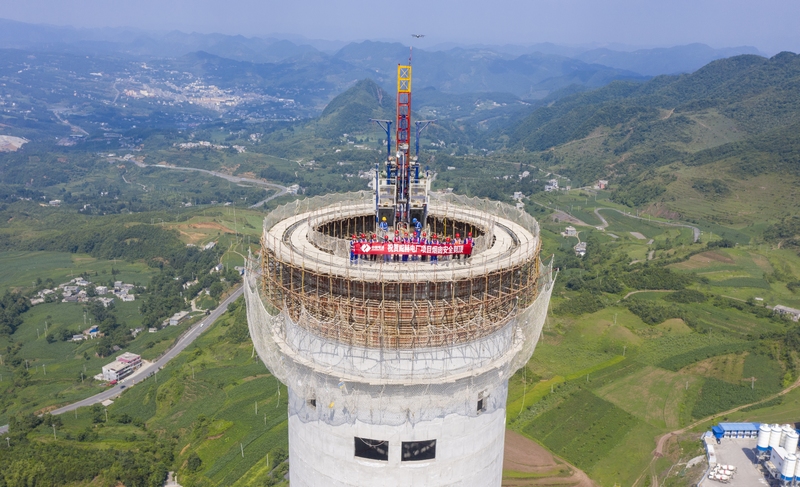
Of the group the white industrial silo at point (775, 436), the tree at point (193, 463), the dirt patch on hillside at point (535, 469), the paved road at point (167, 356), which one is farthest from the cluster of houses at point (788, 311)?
the paved road at point (167, 356)

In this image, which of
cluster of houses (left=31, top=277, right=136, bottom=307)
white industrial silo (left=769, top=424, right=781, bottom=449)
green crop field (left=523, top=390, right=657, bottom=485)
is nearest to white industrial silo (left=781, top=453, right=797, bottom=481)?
white industrial silo (left=769, top=424, right=781, bottom=449)

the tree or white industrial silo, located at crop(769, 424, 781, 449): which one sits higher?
white industrial silo, located at crop(769, 424, 781, 449)

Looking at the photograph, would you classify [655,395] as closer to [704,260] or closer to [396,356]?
[704,260]

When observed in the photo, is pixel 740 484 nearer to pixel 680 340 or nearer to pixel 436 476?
pixel 680 340

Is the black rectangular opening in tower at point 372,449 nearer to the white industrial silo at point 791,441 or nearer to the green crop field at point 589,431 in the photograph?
the green crop field at point 589,431

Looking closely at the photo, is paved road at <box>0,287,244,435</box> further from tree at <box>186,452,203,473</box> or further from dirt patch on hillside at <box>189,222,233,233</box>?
dirt patch on hillside at <box>189,222,233,233</box>

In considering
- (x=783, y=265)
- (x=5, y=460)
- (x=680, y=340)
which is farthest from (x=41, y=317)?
(x=783, y=265)
